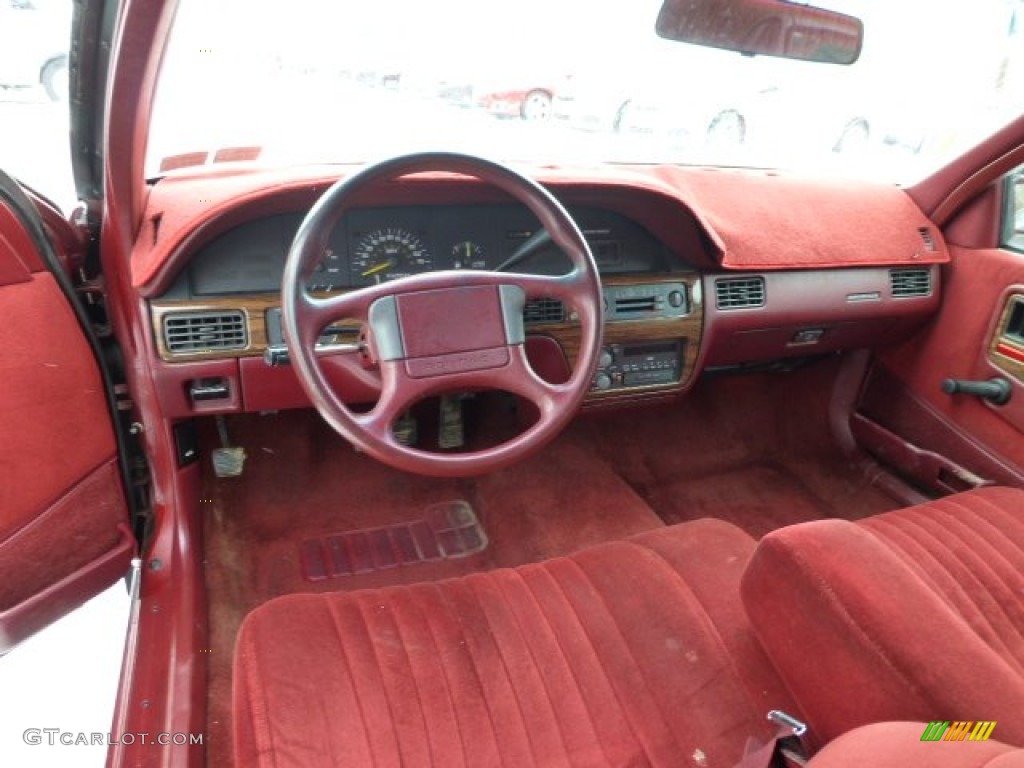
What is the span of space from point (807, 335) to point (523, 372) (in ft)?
4.02

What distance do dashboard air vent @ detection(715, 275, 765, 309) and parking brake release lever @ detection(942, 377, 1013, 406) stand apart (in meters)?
0.68

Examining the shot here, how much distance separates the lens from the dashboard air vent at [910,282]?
2197 mm

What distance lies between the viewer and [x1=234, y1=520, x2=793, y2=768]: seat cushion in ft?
3.84

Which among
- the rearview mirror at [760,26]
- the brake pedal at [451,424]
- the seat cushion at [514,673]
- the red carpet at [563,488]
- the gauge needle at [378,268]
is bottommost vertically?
the red carpet at [563,488]

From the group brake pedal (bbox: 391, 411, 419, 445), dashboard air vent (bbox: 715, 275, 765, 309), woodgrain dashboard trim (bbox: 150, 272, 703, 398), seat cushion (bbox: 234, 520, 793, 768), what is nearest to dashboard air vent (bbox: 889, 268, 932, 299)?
dashboard air vent (bbox: 715, 275, 765, 309)

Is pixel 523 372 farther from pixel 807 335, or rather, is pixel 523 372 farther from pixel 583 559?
pixel 807 335

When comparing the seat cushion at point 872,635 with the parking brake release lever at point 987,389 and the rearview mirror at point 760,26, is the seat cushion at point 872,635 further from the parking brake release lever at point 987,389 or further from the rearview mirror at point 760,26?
the rearview mirror at point 760,26

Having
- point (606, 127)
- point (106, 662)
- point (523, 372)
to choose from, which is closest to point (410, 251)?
point (523, 372)

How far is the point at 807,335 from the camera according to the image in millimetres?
2246

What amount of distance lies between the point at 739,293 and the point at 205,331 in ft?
4.44

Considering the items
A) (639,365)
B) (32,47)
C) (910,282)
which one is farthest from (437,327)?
(910,282)

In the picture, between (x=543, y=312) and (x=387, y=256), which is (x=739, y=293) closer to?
(x=543, y=312)

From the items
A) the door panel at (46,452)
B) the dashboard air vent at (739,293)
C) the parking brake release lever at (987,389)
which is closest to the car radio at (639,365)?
the dashboard air vent at (739,293)

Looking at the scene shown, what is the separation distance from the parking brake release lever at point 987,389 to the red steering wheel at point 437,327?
1387 mm
